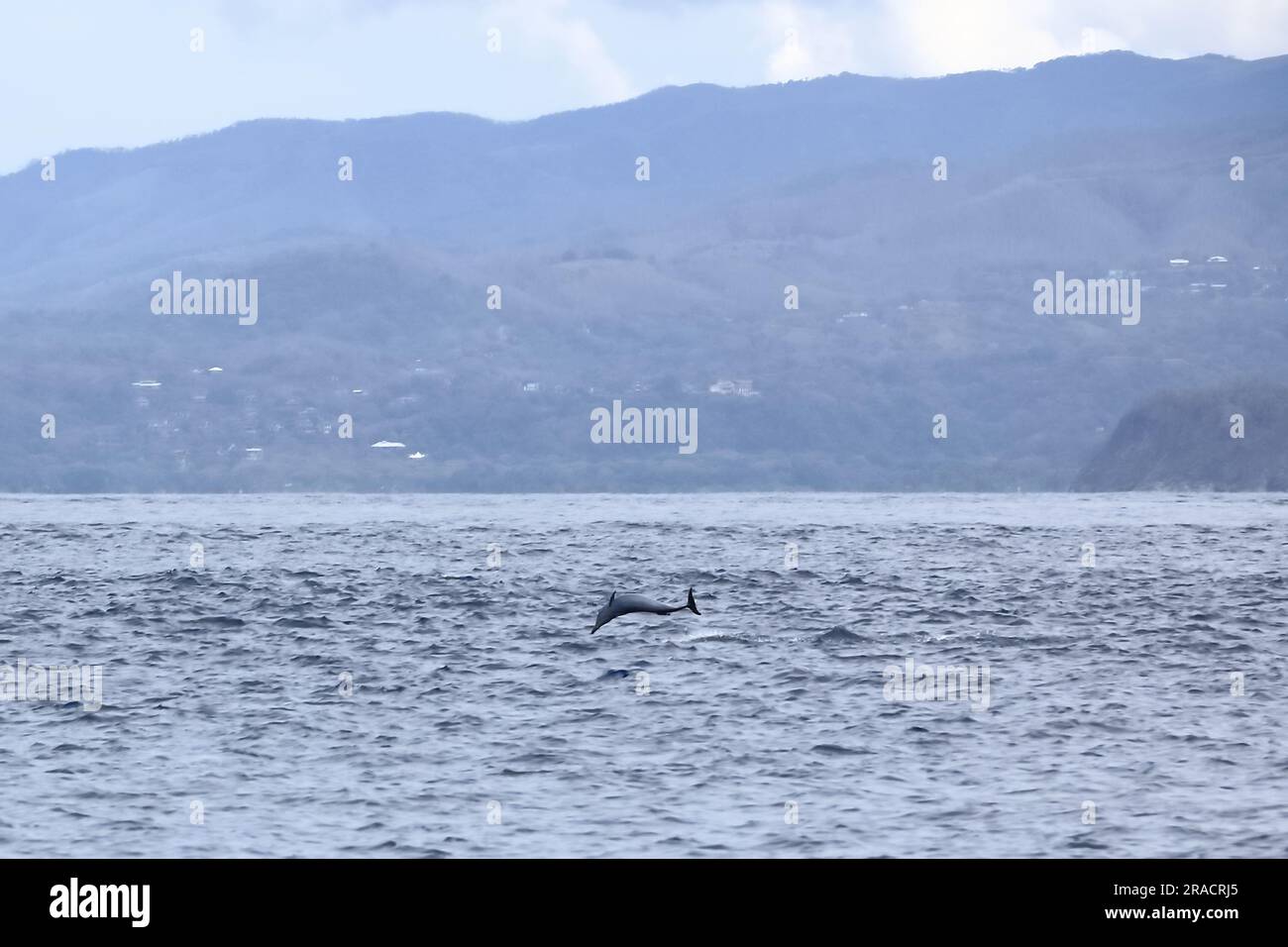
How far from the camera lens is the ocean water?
26.1 m

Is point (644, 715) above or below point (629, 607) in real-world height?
below

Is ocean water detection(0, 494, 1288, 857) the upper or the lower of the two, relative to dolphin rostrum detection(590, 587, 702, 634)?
lower

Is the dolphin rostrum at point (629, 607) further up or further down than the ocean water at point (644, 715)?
further up

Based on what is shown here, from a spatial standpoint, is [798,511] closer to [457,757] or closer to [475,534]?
[475,534]

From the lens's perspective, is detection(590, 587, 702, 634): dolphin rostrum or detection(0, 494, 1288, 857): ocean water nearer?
detection(0, 494, 1288, 857): ocean water

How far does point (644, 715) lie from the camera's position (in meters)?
36.2

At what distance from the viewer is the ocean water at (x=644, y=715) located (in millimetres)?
26125

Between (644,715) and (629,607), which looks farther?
(629,607)

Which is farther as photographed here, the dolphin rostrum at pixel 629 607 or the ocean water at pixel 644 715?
the dolphin rostrum at pixel 629 607

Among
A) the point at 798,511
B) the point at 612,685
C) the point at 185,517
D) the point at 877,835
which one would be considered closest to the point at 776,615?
the point at 612,685
